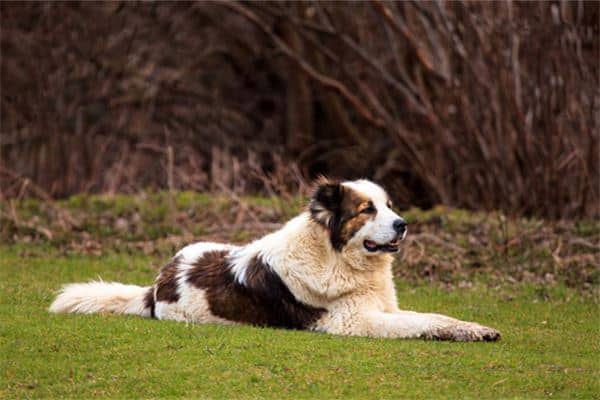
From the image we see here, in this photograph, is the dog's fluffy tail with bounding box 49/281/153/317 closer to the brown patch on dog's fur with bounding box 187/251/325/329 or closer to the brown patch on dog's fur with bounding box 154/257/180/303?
the brown patch on dog's fur with bounding box 154/257/180/303

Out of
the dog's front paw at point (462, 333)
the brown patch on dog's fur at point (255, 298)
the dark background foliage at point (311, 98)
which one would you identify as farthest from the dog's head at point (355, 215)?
the dark background foliage at point (311, 98)

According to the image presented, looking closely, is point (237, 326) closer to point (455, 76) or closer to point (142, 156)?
point (455, 76)

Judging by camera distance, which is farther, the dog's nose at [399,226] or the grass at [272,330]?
the dog's nose at [399,226]

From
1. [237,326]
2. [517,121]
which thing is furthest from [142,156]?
[237,326]

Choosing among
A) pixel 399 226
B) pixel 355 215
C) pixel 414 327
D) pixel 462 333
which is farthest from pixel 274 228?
pixel 462 333

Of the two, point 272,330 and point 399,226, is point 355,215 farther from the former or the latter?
point 272,330

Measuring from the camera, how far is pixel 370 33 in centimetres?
2655

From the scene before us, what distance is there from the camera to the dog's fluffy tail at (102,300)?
12094 mm

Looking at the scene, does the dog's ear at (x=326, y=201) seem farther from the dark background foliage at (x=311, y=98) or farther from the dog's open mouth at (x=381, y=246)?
the dark background foliage at (x=311, y=98)

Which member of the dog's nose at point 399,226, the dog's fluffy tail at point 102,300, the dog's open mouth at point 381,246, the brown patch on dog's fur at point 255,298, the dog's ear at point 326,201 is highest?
the dog's ear at point 326,201

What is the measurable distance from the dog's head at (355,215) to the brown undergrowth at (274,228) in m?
4.26

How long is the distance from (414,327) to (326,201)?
1627 millimetres

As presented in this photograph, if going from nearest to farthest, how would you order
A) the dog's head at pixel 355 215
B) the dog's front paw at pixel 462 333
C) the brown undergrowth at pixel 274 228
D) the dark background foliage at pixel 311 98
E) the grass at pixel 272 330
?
the grass at pixel 272 330 → the dog's front paw at pixel 462 333 → the dog's head at pixel 355 215 → the brown undergrowth at pixel 274 228 → the dark background foliage at pixel 311 98

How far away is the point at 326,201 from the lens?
1140 cm
